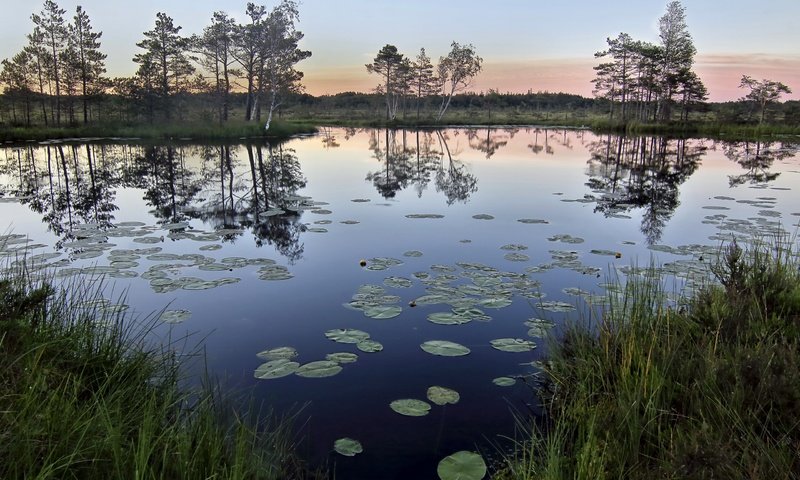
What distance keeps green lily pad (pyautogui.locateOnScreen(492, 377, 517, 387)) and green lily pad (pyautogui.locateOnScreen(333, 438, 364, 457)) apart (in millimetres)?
1252

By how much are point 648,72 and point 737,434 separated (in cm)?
5047


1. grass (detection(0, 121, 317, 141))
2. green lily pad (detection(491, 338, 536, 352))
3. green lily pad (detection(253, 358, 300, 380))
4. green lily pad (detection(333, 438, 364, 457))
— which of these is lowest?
green lily pad (detection(333, 438, 364, 457))

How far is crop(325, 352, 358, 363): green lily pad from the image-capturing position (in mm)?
4086

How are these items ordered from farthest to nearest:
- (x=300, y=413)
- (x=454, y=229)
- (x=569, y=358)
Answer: (x=454, y=229) < (x=569, y=358) < (x=300, y=413)

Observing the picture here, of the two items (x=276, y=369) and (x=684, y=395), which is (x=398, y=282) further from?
(x=684, y=395)

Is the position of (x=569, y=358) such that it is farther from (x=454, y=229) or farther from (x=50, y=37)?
(x=50, y=37)

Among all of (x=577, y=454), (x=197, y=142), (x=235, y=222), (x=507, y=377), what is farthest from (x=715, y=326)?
(x=197, y=142)

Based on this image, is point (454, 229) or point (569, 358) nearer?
point (569, 358)

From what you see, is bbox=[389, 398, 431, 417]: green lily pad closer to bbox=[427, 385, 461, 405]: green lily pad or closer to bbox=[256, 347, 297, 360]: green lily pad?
bbox=[427, 385, 461, 405]: green lily pad

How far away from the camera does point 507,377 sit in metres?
3.87

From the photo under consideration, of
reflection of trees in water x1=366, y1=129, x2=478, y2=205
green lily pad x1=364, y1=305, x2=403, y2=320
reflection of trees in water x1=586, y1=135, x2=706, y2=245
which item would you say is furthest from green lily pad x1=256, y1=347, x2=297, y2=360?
reflection of trees in water x1=366, y1=129, x2=478, y2=205

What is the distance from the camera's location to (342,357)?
13.5ft

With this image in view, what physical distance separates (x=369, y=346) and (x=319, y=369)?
58 cm

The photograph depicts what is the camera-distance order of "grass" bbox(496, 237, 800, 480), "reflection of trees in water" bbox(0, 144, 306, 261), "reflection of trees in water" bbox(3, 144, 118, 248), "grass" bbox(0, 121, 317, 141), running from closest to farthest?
"grass" bbox(496, 237, 800, 480), "reflection of trees in water" bbox(0, 144, 306, 261), "reflection of trees in water" bbox(3, 144, 118, 248), "grass" bbox(0, 121, 317, 141)
